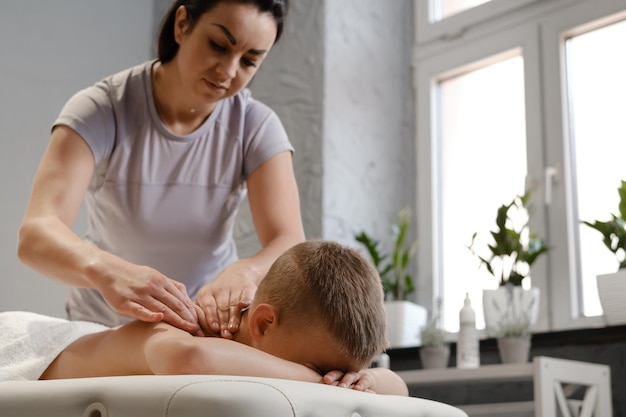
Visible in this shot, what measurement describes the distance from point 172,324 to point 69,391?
23 centimetres

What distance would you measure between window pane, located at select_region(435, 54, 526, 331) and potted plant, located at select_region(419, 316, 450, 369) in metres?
0.33

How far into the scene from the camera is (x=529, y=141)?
10.7ft

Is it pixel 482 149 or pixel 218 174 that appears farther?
pixel 482 149

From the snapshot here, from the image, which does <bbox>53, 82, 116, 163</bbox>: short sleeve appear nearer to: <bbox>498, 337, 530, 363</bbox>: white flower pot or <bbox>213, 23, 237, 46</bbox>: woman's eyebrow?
<bbox>213, 23, 237, 46</bbox>: woman's eyebrow

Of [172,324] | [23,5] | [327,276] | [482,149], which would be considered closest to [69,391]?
[172,324]

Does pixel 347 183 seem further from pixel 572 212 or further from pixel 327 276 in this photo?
pixel 327 276

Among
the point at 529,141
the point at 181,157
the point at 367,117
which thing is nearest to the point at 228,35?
the point at 181,157

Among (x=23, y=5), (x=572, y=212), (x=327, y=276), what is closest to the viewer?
(x=327, y=276)

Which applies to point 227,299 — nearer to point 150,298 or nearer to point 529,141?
point 150,298

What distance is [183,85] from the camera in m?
1.69

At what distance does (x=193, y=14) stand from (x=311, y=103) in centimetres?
187

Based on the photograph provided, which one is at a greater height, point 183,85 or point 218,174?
point 183,85

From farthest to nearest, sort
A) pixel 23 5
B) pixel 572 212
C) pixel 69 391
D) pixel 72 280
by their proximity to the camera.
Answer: pixel 23 5 → pixel 572 212 → pixel 72 280 → pixel 69 391

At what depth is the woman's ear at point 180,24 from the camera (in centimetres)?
168
